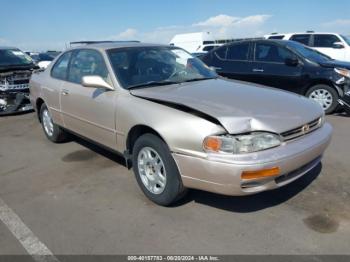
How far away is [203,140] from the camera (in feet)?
9.37

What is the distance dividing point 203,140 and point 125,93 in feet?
4.09

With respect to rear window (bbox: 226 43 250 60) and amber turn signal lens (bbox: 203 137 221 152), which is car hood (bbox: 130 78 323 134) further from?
rear window (bbox: 226 43 250 60)

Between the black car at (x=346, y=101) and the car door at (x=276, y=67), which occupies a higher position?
the car door at (x=276, y=67)

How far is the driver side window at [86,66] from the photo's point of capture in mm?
4176

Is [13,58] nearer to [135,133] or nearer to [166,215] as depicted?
[135,133]

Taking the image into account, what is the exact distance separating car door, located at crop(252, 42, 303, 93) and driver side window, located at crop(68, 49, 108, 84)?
4277 mm

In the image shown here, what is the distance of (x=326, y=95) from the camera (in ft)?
22.8

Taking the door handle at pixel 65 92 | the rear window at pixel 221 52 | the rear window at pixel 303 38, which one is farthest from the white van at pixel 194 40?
the door handle at pixel 65 92

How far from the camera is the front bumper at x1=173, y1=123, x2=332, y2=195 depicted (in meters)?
2.79

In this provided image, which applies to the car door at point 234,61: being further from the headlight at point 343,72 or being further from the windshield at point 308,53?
the headlight at point 343,72

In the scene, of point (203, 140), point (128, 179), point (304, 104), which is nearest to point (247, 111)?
point (203, 140)

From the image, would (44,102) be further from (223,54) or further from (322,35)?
(322,35)

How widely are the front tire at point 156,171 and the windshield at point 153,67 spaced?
790mm

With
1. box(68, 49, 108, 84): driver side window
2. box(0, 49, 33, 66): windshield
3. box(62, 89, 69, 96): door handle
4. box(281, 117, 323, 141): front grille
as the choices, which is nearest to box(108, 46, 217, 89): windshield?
box(68, 49, 108, 84): driver side window
